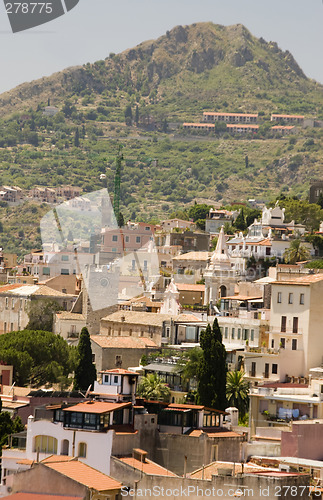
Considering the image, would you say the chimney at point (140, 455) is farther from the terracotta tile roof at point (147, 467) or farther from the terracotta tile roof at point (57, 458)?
the terracotta tile roof at point (57, 458)

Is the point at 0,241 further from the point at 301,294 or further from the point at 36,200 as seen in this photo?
the point at 301,294

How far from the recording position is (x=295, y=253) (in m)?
71.1

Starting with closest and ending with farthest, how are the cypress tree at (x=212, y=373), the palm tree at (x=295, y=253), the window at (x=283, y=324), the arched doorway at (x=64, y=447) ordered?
the arched doorway at (x=64, y=447)
the cypress tree at (x=212, y=373)
the window at (x=283, y=324)
the palm tree at (x=295, y=253)

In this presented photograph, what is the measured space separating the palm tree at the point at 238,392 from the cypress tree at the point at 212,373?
0.81 m

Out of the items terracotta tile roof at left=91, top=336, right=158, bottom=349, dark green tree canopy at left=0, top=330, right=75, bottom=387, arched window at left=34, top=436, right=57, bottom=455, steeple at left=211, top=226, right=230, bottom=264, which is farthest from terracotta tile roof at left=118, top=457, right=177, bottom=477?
steeple at left=211, top=226, right=230, bottom=264

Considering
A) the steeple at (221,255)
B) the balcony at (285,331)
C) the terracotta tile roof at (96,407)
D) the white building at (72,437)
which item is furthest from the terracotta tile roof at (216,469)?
the steeple at (221,255)

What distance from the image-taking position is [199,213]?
117688 millimetres

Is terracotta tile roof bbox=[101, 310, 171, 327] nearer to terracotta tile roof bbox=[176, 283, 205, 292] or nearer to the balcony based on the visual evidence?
terracotta tile roof bbox=[176, 283, 205, 292]

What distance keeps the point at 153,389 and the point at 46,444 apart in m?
11.1

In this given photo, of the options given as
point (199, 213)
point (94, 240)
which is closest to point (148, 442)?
point (94, 240)

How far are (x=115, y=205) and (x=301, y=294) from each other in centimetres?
8703

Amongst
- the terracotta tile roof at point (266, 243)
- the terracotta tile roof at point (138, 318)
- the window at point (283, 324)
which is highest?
the terracotta tile roof at point (266, 243)

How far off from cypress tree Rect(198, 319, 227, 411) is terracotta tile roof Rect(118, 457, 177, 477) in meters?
9.99

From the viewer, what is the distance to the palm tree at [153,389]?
45875 mm
